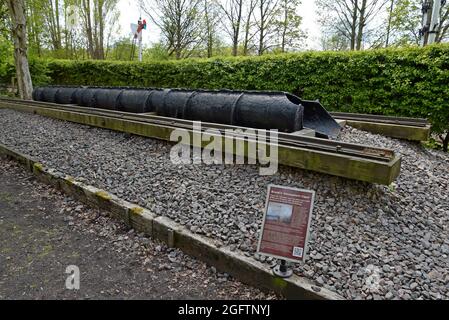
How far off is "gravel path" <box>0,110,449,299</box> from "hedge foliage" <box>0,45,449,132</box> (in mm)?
1552

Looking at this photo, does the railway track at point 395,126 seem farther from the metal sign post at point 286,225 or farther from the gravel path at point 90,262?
the gravel path at point 90,262

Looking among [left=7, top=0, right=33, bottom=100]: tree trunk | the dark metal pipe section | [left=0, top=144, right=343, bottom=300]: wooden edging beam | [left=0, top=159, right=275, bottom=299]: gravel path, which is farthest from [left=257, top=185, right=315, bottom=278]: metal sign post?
[left=7, top=0, right=33, bottom=100]: tree trunk

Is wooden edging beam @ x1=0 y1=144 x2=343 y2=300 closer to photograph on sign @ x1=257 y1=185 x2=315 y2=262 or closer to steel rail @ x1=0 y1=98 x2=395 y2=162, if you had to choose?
photograph on sign @ x1=257 y1=185 x2=315 y2=262

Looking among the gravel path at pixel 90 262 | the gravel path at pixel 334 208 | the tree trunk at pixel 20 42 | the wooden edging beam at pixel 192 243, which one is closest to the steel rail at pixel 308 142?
the gravel path at pixel 334 208

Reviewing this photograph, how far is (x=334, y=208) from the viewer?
2.98 metres

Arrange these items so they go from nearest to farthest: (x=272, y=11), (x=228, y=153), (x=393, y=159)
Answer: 1. (x=393, y=159)
2. (x=228, y=153)
3. (x=272, y=11)

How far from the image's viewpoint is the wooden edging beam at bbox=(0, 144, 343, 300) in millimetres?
2246

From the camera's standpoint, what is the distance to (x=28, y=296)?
94.8 inches

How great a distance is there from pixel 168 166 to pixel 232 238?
1802mm

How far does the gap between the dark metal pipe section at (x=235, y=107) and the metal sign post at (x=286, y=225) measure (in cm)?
220

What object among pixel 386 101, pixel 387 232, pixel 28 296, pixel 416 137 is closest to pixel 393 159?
pixel 387 232

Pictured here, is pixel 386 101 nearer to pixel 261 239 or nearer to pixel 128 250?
pixel 261 239

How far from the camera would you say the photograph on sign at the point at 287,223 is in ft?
7.16

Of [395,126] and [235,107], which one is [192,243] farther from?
[395,126]
